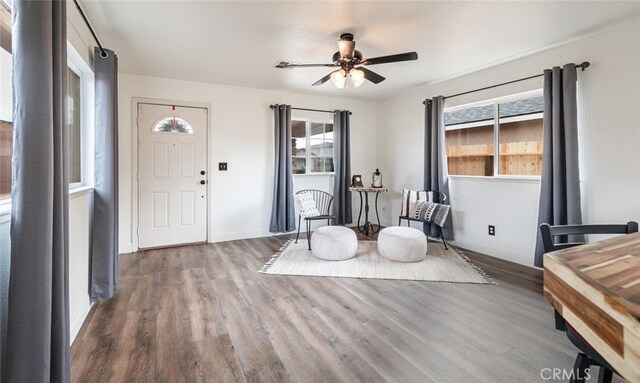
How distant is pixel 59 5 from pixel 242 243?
3.84m

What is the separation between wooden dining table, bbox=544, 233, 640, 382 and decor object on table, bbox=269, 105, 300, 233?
447 centimetres

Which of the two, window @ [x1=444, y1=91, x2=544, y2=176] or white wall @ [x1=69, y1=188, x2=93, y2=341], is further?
window @ [x1=444, y1=91, x2=544, y2=176]

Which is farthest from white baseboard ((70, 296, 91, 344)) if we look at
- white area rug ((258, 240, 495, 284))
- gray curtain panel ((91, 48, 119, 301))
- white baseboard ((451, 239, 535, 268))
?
white baseboard ((451, 239, 535, 268))

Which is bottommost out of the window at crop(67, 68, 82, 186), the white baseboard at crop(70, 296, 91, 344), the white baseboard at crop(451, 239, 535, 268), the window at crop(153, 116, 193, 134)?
the white baseboard at crop(70, 296, 91, 344)

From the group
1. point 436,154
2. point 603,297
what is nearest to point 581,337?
point 603,297

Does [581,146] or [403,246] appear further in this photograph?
[403,246]

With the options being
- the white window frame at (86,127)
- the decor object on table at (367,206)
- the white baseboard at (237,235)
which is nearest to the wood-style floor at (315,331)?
the white window frame at (86,127)

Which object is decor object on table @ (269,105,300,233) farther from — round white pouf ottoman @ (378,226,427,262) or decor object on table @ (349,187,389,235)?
round white pouf ottoman @ (378,226,427,262)

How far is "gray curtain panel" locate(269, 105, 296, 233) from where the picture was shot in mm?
5258

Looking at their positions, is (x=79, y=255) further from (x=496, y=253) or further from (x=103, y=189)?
(x=496, y=253)

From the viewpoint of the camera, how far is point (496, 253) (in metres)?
4.20

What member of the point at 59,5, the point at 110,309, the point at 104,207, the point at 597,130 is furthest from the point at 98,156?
the point at 597,130

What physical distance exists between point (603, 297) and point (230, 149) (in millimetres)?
4914

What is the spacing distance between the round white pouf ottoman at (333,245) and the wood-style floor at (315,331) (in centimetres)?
63
